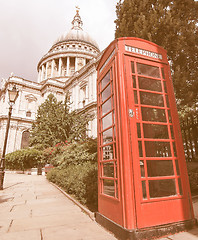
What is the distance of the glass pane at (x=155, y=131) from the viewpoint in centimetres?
282

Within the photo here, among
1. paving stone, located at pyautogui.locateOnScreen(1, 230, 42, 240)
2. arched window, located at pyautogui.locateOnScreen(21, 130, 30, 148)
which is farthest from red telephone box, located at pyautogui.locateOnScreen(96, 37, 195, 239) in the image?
arched window, located at pyautogui.locateOnScreen(21, 130, 30, 148)

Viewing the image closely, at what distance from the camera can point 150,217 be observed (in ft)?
7.89

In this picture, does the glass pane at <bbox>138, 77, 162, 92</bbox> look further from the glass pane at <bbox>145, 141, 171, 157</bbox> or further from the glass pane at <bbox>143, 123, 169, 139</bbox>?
the glass pane at <bbox>145, 141, 171, 157</bbox>

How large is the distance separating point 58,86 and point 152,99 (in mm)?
36400

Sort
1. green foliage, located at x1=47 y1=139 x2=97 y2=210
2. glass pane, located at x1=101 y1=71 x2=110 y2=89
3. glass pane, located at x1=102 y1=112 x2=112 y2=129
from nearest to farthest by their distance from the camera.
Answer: glass pane, located at x1=102 y1=112 x2=112 y2=129 < glass pane, located at x1=101 y1=71 x2=110 y2=89 < green foliage, located at x1=47 y1=139 x2=97 y2=210

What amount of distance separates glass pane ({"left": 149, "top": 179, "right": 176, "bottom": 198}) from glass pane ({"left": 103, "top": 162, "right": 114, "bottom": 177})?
25.7 inches

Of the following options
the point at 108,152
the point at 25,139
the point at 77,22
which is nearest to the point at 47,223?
the point at 108,152

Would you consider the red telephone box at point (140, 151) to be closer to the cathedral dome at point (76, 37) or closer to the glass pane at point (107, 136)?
the glass pane at point (107, 136)

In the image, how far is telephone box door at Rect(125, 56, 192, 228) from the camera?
2475mm

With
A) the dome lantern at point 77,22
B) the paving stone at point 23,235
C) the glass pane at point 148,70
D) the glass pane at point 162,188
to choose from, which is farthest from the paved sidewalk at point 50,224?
the dome lantern at point 77,22

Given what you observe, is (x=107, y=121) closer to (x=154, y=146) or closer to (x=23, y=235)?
(x=154, y=146)

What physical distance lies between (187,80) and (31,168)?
15.7m

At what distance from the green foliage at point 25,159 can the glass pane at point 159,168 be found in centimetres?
1575

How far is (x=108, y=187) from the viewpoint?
2.97 meters
